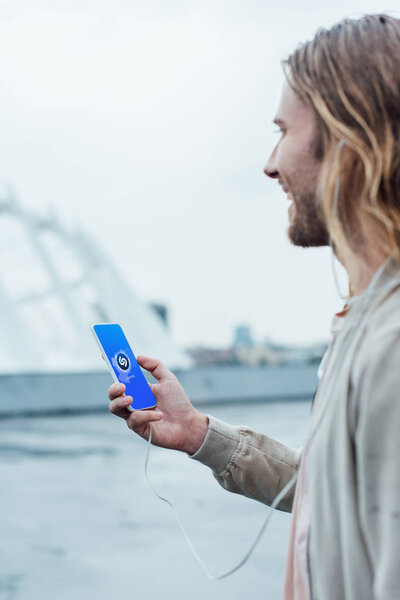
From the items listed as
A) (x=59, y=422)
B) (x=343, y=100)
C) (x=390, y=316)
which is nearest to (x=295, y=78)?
(x=343, y=100)

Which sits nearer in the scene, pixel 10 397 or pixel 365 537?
pixel 365 537

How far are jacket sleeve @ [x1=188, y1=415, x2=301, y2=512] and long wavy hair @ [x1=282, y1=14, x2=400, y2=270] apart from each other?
2.06 ft

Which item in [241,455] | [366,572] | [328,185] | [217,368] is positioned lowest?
[217,368]

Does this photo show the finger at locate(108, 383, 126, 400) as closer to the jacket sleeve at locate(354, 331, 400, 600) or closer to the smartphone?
the smartphone

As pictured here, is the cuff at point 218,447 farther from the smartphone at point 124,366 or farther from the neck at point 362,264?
the neck at point 362,264

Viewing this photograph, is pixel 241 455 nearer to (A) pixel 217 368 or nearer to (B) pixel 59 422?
(B) pixel 59 422

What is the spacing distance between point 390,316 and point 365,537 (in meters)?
0.28

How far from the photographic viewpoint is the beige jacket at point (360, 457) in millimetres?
899

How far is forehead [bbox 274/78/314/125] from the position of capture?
3.89 feet

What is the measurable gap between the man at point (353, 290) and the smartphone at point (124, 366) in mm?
550

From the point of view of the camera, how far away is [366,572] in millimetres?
927

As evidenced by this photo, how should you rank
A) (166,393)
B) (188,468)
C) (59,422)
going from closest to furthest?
(166,393) → (188,468) → (59,422)

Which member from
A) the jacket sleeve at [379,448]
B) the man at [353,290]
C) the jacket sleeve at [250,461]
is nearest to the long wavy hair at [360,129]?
the man at [353,290]

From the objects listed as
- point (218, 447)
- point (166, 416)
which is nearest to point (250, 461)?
point (218, 447)
